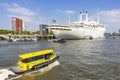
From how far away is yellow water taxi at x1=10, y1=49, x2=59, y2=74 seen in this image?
29688 mm

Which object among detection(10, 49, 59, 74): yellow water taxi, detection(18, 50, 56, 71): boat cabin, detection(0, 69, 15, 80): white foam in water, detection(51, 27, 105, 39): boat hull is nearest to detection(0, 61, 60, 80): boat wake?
detection(0, 69, 15, 80): white foam in water

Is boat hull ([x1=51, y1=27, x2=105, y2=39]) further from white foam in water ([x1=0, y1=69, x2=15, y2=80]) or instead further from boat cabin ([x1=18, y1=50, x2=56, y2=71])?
white foam in water ([x1=0, y1=69, x2=15, y2=80])

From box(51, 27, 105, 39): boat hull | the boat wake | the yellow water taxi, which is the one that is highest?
box(51, 27, 105, 39): boat hull

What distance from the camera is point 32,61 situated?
3170 centimetres

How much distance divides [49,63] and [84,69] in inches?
262

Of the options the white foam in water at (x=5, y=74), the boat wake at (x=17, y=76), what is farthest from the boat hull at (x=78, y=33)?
the white foam in water at (x=5, y=74)

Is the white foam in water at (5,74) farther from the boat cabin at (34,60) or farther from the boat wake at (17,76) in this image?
the boat cabin at (34,60)

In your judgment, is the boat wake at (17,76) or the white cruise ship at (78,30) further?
the white cruise ship at (78,30)

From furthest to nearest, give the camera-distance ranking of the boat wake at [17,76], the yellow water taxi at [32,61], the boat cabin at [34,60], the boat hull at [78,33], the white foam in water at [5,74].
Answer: the boat hull at [78,33] < the boat cabin at [34,60] < the yellow water taxi at [32,61] < the boat wake at [17,76] < the white foam in water at [5,74]

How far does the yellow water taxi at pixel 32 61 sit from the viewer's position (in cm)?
2969

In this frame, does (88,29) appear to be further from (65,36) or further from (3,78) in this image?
(3,78)

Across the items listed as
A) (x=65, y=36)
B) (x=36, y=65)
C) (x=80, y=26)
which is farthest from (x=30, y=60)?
(x=80, y=26)

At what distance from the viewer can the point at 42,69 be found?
32.9 meters

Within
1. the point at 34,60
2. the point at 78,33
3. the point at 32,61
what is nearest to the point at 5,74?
the point at 32,61
